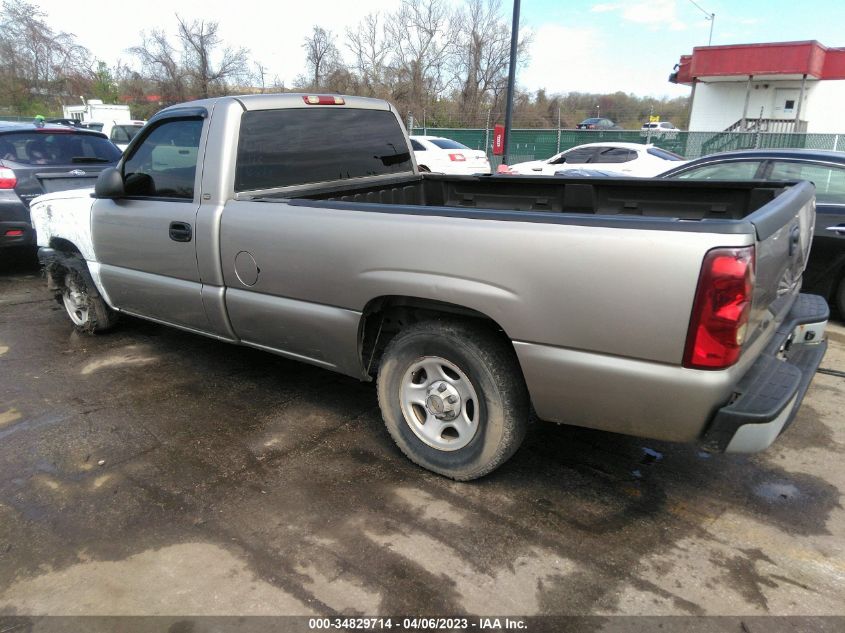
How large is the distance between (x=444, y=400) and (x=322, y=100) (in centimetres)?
236

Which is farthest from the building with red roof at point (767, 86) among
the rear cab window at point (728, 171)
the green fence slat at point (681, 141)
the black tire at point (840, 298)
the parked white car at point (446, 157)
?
the black tire at point (840, 298)

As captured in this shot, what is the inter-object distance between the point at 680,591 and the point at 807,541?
2.48ft

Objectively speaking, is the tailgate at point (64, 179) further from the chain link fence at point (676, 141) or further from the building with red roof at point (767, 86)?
the building with red roof at point (767, 86)

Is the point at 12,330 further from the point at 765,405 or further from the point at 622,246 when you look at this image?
the point at 765,405

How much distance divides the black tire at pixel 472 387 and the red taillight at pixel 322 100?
194cm

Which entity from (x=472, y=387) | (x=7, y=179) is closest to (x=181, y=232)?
(x=472, y=387)

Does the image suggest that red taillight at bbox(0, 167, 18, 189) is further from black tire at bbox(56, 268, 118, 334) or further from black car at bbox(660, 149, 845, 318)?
black car at bbox(660, 149, 845, 318)

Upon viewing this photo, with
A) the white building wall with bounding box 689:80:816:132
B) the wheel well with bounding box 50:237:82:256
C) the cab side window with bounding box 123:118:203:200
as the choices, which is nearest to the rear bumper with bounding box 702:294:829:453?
the cab side window with bounding box 123:118:203:200

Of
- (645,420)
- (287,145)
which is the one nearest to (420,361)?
(645,420)

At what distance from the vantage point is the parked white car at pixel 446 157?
15281 millimetres

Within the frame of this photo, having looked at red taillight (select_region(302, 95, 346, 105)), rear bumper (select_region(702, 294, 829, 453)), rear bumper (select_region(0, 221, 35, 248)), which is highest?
red taillight (select_region(302, 95, 346, 105))

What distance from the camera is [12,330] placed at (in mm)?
→ 5621

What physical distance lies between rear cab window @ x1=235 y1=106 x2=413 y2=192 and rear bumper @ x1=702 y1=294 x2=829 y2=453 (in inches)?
112

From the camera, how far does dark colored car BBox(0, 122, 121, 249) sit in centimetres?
695
